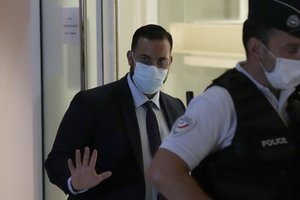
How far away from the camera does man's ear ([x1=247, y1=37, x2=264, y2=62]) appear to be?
4.28ft

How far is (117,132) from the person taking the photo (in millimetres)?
2021

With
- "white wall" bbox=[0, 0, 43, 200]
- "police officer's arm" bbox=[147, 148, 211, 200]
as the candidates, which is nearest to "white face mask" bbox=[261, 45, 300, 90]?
"police officer's arm" bbox=[147, 148, 211, 200]

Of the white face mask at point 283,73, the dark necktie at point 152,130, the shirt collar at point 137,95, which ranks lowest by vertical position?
the dark necktie at point 152,130

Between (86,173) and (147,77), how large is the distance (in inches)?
18.7

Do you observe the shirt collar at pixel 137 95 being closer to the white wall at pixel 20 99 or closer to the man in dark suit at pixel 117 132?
the man in dark suit at pixel 117 132

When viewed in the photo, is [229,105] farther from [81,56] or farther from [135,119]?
[81,56]

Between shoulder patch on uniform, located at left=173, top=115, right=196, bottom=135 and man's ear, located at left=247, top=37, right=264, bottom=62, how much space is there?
24cm

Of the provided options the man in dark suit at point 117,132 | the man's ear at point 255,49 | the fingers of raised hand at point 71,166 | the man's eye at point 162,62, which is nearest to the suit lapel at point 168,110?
the man in dark suit at point 117,132

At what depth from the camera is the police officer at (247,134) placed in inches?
47.2

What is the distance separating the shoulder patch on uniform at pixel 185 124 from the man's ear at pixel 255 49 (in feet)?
0.77

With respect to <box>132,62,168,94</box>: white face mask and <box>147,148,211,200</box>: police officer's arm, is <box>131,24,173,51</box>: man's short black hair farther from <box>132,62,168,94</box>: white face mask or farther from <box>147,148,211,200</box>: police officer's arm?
<box>147,148,211,200</box>: police officer's arm

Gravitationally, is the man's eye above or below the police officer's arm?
above

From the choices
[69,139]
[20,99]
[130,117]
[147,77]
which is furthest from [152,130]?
[20,99]

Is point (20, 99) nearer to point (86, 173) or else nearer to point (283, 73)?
point (86, 173)
